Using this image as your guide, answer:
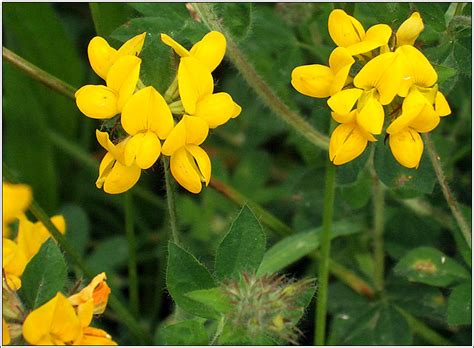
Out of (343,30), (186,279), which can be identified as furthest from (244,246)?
(343,30)

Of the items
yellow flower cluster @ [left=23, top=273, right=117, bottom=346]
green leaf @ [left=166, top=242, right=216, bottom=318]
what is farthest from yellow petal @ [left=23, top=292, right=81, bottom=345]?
green leaf @ [left=166, top=242, right=216, bottom=318]

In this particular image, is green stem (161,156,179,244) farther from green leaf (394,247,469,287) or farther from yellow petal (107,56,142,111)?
green leaf (394,247,469,287)

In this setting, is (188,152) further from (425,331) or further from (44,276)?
(425,331)

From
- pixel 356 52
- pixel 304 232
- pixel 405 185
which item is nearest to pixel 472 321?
pixel 405 185

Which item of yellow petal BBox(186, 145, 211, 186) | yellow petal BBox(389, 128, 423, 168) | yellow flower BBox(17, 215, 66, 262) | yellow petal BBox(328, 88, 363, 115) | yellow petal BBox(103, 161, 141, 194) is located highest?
yellow petal BBox(328, 88, 363, 115)

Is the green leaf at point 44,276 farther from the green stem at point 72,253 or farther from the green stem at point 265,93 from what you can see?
the green stem at point 265,93

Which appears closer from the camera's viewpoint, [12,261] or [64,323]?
[64,323]

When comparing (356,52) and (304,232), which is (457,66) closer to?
(356,52)
